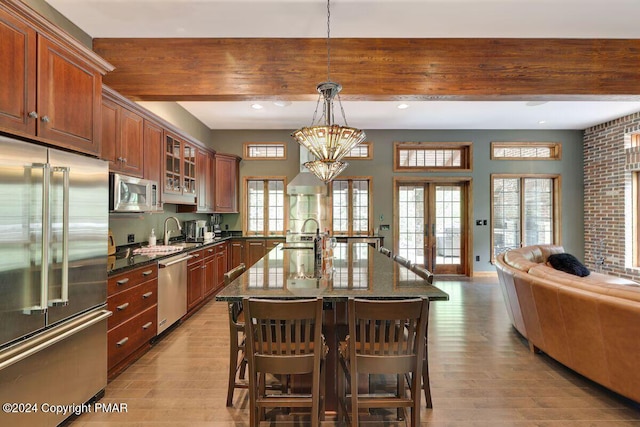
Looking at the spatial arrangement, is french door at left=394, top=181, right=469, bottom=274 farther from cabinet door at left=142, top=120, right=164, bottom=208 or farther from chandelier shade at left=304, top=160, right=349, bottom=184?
cabinet door at left=142, top=120, right=164, bottom=208

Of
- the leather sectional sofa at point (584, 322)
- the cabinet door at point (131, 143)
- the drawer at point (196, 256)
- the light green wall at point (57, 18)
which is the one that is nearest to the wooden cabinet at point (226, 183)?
the drawer at point (196, 256)

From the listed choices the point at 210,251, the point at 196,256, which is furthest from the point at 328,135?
the point at 210,251

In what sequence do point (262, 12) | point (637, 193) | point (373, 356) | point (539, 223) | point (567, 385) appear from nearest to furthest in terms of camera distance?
point (373, 356) < point (567, 385) < point (262, 12) < point (637, 193) < point (539, 223)

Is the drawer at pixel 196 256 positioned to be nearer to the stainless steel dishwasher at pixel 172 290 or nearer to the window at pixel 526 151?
the stainless steel dishwasher at pixel 172 290

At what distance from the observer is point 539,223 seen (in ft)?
23.1

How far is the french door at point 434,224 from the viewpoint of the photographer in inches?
278

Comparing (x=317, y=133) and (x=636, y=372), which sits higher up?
(x=317, y=133)

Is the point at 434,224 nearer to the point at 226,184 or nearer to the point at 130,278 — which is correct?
the point at 226,184

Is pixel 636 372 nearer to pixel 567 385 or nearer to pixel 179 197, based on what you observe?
pixel 567 385

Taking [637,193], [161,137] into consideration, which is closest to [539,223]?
[637,193]

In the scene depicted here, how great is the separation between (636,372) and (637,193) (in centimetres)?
531

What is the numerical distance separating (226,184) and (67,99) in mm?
4392

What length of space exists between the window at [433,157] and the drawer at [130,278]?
5.17m

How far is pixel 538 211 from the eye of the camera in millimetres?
7047
